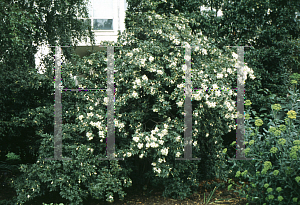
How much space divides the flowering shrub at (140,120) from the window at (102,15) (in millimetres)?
4939

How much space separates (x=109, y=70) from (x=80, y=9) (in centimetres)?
186

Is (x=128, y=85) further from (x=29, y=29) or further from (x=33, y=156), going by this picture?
(x=33, y=156)

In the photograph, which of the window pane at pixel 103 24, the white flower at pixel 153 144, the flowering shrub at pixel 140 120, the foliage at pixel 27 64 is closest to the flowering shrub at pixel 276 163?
the flowering shrub at pixel 140 120

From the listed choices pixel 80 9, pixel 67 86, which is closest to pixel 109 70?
pixel 67 86

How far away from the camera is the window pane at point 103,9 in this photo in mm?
8888

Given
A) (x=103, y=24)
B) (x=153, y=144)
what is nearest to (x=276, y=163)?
(x=153, y=144)

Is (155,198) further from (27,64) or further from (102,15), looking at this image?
(102,15)

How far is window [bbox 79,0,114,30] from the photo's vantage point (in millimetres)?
8891

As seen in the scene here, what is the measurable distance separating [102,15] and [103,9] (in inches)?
7.5

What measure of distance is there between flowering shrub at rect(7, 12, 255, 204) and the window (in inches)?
194

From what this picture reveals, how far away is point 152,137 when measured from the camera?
3.54 meters

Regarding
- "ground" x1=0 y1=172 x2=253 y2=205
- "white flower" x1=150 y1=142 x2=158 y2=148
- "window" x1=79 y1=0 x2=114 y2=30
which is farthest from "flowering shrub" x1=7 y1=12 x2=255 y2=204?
"window" x1=79 y1=0 x2=114 y2=30

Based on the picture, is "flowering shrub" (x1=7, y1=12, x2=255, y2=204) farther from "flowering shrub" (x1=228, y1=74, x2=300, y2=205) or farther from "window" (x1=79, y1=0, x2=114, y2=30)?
"window" (x1=79, y1=0, x2=114, y2=30)

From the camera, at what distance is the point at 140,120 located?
155 inches
